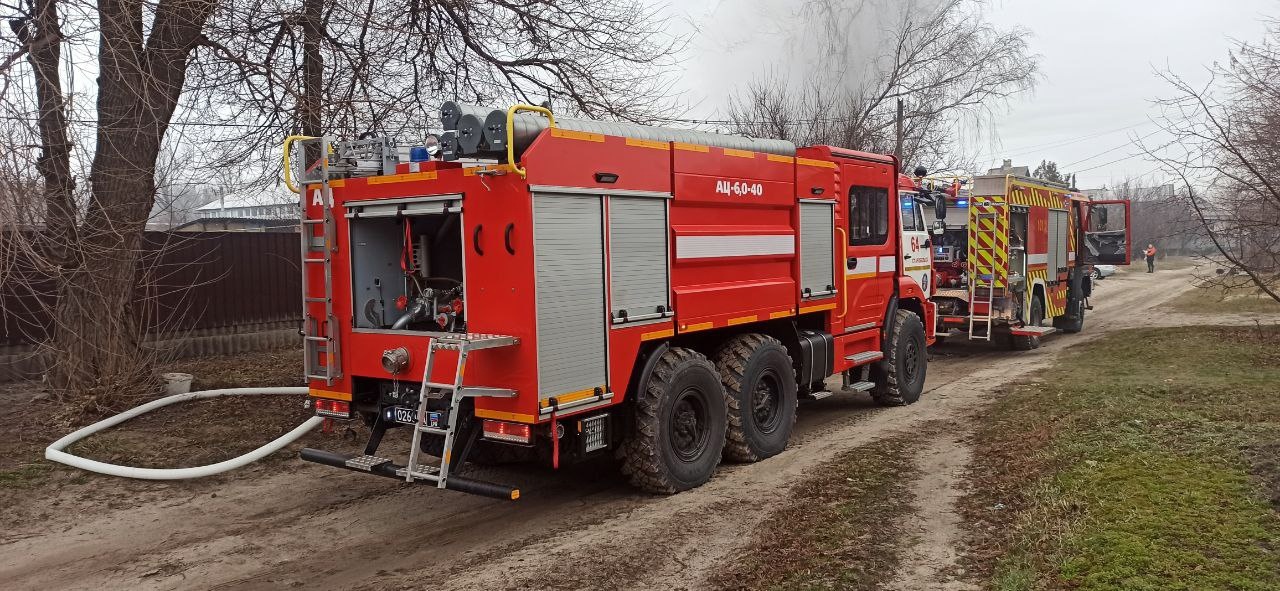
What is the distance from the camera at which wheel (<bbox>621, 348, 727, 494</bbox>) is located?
667 centimetres

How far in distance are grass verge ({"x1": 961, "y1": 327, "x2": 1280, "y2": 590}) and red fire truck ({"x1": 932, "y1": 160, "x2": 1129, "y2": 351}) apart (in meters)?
4.17

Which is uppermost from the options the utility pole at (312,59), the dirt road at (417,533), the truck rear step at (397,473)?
the utility pole at (312,59)

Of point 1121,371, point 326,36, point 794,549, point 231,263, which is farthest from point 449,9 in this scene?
point 1121,371

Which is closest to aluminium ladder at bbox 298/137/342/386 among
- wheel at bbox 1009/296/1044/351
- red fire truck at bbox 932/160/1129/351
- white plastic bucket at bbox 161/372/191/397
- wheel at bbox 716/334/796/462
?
wheel at bbox 716/334/796/462

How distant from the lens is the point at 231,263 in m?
15.0

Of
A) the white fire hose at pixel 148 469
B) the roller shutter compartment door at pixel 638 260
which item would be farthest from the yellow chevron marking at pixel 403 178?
the white fire hose at pixel 148 469

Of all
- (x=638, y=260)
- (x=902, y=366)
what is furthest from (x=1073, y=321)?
(x=638, y=260)

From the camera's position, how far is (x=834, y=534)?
18.3 ft

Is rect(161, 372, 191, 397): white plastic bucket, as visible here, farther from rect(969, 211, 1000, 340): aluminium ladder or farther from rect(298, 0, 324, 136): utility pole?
rect(969, 211, 1000, 340): aluminium ladder

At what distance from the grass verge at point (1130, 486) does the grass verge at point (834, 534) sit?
1.75 feet

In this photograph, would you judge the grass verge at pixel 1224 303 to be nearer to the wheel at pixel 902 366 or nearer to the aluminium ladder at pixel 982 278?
the aluminium ladder at pixel 982 278

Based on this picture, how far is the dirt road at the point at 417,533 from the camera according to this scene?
530 cm

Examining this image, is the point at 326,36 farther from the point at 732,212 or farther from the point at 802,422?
the point at 802,422

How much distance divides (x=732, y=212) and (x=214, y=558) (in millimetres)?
4686
